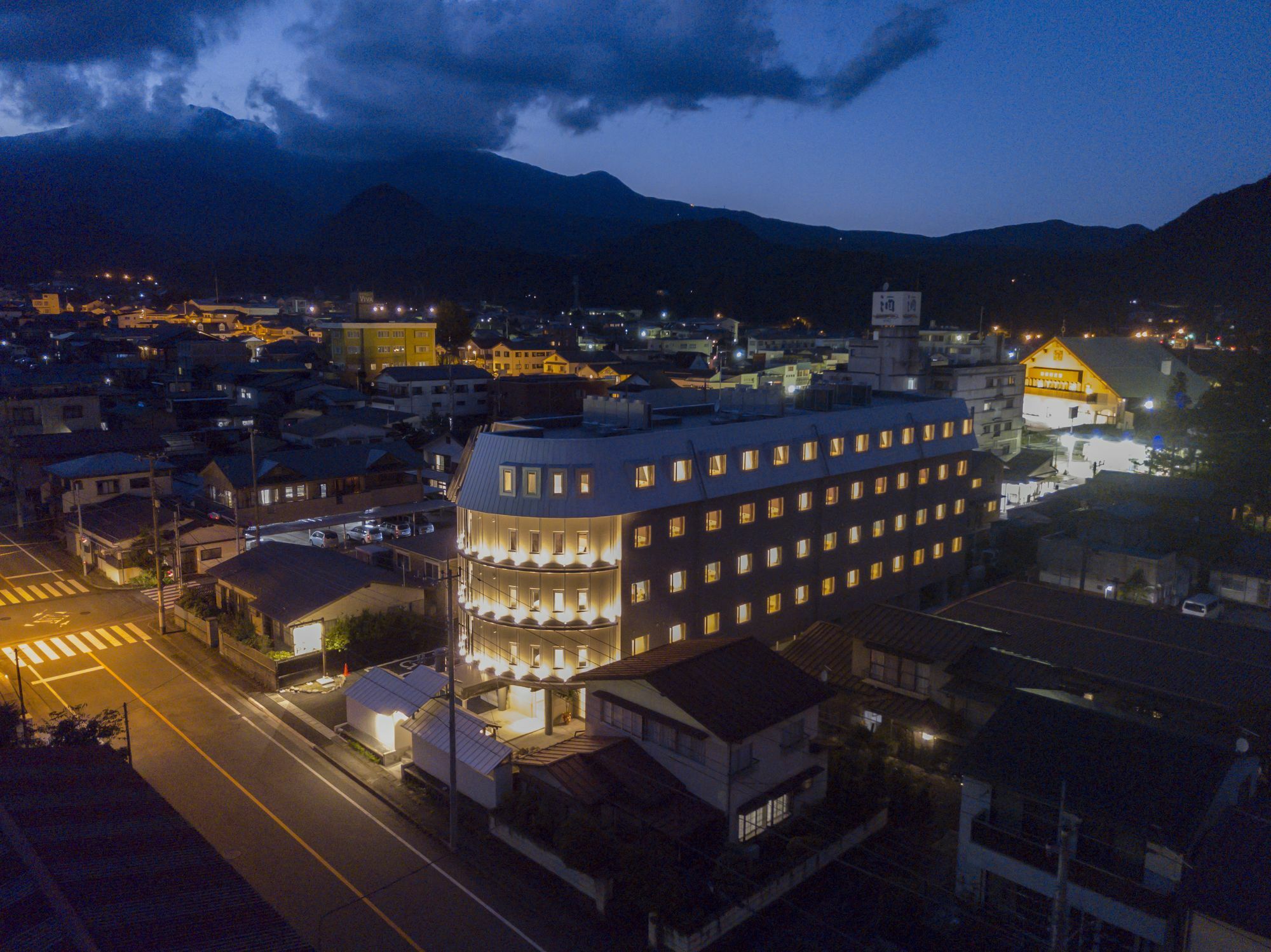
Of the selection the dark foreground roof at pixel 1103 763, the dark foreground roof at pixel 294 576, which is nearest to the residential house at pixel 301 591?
the dark foreground roof at pixel 294 576

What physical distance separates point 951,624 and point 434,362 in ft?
235

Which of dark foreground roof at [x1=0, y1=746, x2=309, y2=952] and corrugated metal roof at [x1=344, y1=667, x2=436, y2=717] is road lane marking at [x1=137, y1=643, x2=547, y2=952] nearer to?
corrugated metal roof at [x1=344, y1=667, x2=436, y2=717]

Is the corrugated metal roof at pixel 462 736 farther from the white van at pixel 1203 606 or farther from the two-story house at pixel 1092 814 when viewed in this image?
the white van at pixel 1203 606

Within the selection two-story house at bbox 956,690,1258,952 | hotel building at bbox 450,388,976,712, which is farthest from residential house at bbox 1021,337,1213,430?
two-story house at bbox 956,690,1258,952

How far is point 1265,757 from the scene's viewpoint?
18.2 metres

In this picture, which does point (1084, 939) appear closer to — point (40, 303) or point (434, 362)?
point (434, 362)

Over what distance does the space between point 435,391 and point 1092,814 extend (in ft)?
197

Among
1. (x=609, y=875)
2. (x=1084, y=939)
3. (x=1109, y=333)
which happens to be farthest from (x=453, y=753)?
(x=1109, y=333)

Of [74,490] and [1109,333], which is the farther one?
[1109,333]

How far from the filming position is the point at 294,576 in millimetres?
28797

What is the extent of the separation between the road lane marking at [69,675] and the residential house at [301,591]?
4683mm

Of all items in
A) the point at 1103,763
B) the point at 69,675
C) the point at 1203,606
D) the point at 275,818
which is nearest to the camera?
the point at 1103,763

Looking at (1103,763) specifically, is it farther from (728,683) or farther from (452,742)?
(452,742)

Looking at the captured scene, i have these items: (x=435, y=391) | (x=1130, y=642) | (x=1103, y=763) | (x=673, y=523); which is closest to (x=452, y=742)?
(x=673, y=523)
